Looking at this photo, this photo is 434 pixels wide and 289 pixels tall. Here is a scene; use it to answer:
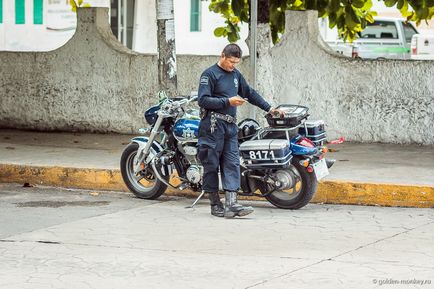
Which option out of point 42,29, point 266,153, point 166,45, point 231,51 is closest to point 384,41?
point 42,29

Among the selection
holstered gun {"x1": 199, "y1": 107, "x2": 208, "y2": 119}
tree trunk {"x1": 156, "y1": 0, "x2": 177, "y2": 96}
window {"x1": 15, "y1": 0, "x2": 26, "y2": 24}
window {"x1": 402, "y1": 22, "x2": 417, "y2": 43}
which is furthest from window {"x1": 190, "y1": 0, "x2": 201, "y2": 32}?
holstered gun {"x1": 199, "y1": 107, "x2": 208, "y2": 119}

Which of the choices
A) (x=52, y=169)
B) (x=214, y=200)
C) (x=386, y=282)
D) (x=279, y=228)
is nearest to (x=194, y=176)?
(x=214, y=200)

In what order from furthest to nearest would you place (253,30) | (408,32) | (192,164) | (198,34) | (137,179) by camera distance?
(408,32) → (198,34) → (253,30) → (137,179) → (192,164)

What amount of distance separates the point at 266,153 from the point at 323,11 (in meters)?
5.44

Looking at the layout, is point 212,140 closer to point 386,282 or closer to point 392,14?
point 386,282

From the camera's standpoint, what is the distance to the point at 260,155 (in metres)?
10.5

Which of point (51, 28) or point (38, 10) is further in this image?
point (38, 10)

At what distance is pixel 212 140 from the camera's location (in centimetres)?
1027

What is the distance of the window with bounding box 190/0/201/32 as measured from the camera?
96.3 feet

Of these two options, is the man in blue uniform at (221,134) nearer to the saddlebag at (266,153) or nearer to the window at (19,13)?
the saddlebag at (266,153)

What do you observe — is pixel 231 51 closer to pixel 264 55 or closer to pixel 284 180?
pixel 284 180

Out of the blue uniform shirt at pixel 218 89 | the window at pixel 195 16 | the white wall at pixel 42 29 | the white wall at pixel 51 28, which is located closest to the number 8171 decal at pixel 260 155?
the blue uniform shirt at pixel 218 89

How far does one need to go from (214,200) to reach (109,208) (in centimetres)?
123

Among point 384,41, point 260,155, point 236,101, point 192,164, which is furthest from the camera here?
point 384,41
